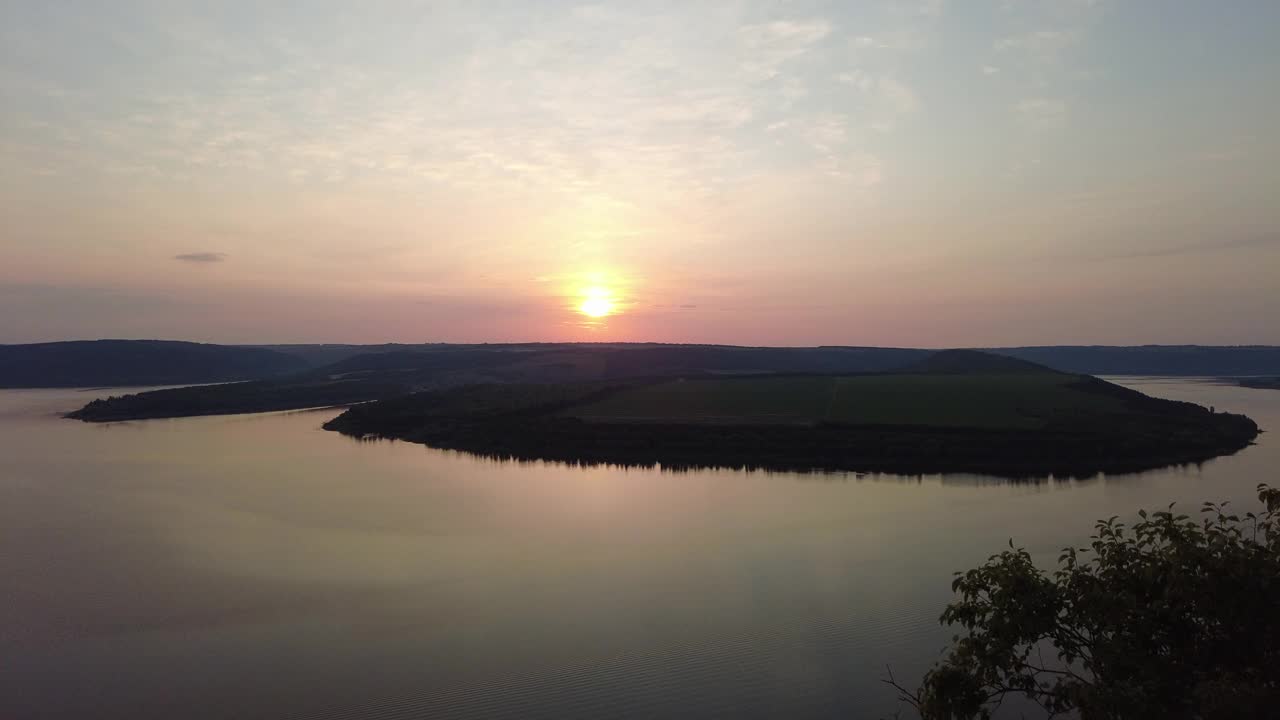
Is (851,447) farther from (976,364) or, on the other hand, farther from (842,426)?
(976,364)

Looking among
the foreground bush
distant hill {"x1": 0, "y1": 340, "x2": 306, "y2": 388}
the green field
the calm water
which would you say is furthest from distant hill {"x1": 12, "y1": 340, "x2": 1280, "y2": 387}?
the foreground bush

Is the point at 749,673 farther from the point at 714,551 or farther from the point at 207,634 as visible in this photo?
the point at 207,634

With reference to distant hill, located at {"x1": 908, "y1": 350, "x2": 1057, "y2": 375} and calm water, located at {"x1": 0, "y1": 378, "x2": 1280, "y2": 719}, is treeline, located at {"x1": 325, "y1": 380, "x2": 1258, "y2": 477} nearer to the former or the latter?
calm water, located at {"x1": 0, "y1": 378, "x2": 1280, "y2": 719}

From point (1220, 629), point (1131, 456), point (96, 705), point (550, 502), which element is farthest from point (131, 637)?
point (1131, 456)

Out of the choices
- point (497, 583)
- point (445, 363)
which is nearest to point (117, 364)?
point (445, 363)

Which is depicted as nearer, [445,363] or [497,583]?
[497,583]

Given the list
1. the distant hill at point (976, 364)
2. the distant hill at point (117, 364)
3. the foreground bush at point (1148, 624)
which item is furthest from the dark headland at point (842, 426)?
the distant hill at point (117, 364)

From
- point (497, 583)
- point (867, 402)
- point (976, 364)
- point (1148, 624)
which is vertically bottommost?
point (497, 583)
